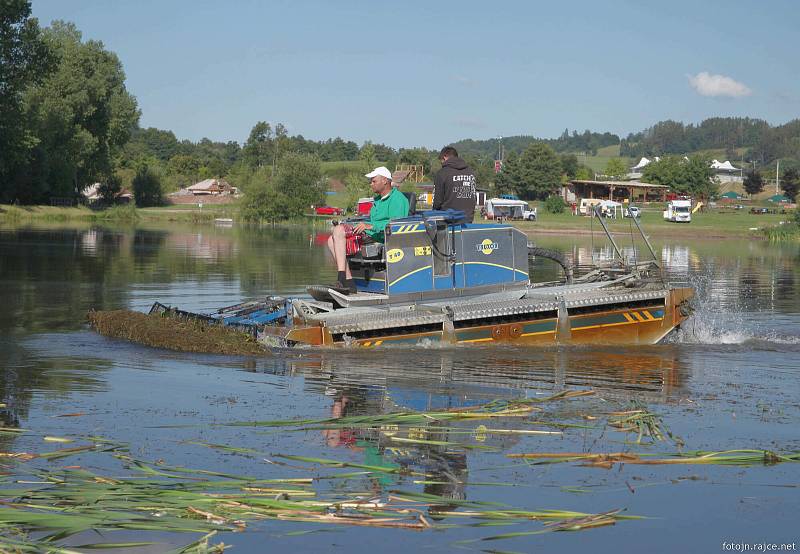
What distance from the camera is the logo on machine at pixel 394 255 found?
45.9 feet

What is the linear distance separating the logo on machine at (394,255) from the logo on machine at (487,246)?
1168 mm

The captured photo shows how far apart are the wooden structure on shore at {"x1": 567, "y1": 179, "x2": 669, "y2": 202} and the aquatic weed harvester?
101015mm

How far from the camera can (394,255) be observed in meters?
14.0

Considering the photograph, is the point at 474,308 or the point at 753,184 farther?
the point at 753,184

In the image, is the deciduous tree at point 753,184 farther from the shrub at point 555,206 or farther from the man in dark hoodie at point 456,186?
the man in dark hoodie at point 456,186

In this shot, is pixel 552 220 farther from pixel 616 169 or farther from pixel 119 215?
pixel 616 169

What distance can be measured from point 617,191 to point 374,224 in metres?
107

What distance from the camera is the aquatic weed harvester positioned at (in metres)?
13.8

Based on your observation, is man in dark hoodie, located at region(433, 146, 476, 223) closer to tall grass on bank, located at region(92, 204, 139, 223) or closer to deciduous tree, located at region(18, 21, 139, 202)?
deciduous tree, located at region(18, 21, 139, 202)

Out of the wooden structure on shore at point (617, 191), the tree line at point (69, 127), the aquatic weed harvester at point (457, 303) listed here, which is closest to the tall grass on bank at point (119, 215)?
the tree line at point (69, 127)

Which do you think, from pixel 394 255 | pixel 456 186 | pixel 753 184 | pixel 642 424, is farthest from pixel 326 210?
pixel 642 424

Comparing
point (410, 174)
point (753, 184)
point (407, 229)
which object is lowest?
point (407, 229)

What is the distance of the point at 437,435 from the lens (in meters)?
8.77

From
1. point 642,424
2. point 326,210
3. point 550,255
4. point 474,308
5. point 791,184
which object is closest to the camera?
point 642,424
